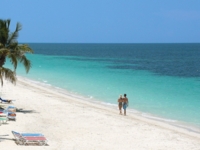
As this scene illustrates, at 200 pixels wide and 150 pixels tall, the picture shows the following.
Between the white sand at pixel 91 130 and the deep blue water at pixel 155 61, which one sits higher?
the deep blue water at pixel 155 61

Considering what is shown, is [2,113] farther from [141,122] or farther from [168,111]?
[168,111]

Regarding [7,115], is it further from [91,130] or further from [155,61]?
[155,61]

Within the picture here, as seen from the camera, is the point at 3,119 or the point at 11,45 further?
the point at 11,45

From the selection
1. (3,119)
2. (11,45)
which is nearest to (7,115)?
(3,119)

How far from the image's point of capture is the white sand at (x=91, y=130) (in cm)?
1378

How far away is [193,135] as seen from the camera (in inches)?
657

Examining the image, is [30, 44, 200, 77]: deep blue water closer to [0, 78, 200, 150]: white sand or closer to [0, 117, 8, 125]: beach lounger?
[0, 78, 200, 150]: white sand

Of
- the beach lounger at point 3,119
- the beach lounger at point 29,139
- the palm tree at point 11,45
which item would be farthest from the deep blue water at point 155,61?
the beach lounger at point 29,139

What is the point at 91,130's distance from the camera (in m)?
16.0

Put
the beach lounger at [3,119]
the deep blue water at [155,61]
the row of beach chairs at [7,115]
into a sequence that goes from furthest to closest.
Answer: the deep blue water at [155,61] < the row of beach chairs at [7,115] < the beach lounger at [3,119]

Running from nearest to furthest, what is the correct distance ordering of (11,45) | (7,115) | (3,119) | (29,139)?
1. (29,139)
2. (3,119)
3. (7,115)
4. (11,45)

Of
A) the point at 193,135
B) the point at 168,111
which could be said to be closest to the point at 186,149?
the point at 193,135

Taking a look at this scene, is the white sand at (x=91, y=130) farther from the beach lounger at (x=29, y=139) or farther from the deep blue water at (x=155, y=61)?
the deep blue water at (x=155, y=61)
